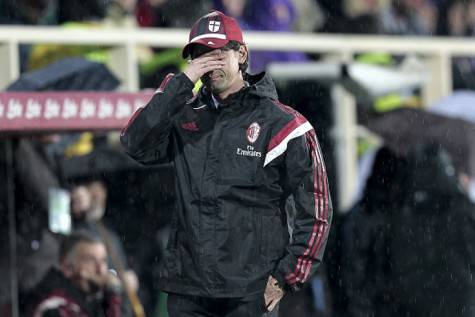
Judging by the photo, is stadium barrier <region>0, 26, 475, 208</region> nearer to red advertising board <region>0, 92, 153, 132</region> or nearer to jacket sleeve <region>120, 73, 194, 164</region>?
red advertising board <region>0, 92, 153, 132</region>

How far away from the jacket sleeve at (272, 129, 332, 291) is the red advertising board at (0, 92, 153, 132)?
249 cm

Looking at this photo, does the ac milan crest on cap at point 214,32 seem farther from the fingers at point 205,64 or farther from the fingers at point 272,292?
the fingers at point 272,292

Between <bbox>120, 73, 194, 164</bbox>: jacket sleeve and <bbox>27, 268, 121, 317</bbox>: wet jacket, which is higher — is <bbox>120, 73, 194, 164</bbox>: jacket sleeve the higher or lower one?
the higher one

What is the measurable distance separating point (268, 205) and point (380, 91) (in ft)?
17.1

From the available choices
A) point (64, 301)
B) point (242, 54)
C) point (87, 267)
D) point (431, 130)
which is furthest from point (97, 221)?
point (242, 54)

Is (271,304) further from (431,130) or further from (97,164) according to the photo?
(431,130)

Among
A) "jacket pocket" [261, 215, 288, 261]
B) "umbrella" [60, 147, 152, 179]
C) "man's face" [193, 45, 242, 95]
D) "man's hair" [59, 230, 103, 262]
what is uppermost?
"man's face" [193, 45, 242, 95]

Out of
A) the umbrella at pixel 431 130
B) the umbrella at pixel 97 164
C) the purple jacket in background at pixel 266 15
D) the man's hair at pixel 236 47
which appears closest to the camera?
the man's hair at pixel 236 47

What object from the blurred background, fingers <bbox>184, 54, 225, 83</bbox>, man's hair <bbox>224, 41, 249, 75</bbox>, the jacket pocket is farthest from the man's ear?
the blurred background

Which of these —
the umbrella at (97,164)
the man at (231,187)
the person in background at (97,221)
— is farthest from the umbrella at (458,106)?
the man at (231,187)

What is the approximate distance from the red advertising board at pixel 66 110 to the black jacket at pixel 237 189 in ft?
7.10

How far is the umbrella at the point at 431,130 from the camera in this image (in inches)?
409

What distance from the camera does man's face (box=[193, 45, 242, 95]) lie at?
6273 mm

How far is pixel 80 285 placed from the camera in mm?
8992
